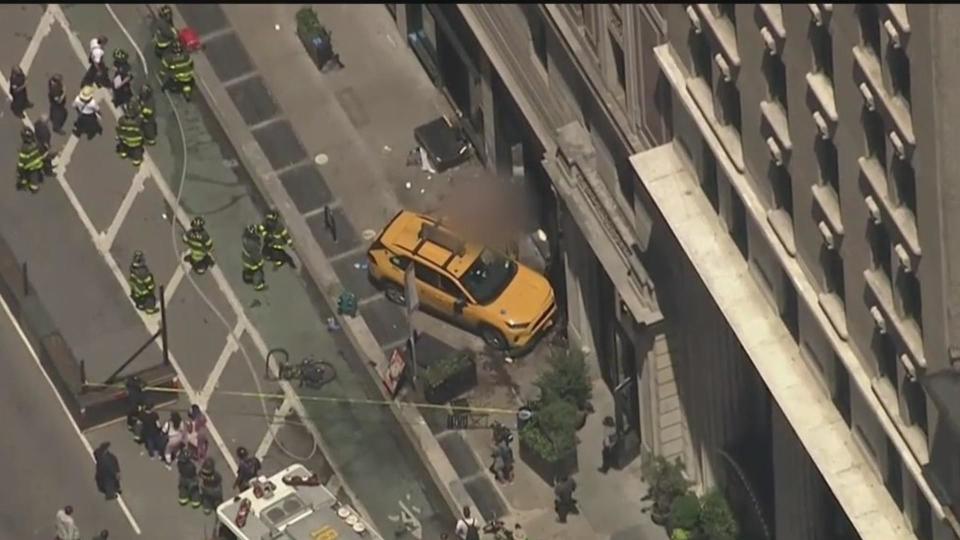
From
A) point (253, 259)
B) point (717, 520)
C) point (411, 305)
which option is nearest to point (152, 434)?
point (253, 259)

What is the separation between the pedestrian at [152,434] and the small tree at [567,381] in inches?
388

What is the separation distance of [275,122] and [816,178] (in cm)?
2804

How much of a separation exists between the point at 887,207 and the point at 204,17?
117 feet

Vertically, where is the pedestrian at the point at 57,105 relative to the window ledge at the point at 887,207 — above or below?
above

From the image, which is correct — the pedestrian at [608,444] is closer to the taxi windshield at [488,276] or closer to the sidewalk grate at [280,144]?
the taxi windshield at [488,276]

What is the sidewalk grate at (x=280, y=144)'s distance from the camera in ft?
344

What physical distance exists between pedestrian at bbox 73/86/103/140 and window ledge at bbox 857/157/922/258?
108ft

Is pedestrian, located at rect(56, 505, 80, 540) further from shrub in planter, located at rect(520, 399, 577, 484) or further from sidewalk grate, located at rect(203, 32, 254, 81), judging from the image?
sidewalk grate, located at rect(203, 32, 254, 81)

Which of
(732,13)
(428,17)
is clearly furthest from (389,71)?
(732,13)

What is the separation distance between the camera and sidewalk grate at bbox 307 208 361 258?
102625mm

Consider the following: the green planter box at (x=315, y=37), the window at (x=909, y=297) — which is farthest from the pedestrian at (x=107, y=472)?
the window at (x=909, y=297)

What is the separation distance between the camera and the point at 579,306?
98188 mm

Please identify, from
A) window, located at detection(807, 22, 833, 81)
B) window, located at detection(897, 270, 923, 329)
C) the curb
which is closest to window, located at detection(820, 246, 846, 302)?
window, located at detection(897, 270, 923, 329)

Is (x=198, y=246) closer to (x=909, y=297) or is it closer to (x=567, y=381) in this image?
(x=567, y=381)
